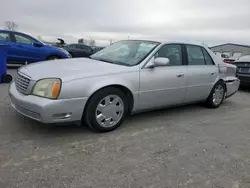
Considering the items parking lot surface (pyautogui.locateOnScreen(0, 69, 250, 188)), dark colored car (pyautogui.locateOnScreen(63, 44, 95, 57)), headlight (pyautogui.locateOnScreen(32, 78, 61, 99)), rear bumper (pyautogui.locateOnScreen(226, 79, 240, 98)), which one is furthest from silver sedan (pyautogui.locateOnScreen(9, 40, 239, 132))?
dark colored car (pyautogui.locateOnScreen(63, 44, 95, 57))

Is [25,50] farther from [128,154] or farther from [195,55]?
[128,154]

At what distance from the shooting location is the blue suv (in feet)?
29.6

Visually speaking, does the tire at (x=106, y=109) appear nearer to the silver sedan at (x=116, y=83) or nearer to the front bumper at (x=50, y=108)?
the silver sedan at (x=116, y=83)

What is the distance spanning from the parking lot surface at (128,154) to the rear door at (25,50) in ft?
16.5

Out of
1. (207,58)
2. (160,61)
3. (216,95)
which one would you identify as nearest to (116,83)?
(160,61)

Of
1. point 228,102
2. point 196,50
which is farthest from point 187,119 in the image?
point 228,102

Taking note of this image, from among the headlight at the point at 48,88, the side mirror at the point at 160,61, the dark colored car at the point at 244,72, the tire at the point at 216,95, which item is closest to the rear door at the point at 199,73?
the tire at the point at 216,95

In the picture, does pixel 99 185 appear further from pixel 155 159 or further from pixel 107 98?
pixel 107 98

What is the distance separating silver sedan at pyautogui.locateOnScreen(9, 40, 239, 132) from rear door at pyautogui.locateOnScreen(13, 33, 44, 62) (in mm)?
5210

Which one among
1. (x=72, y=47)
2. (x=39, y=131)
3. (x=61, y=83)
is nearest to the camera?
(x=61, y=83)

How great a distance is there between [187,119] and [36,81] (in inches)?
112

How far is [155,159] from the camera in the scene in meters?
3.10

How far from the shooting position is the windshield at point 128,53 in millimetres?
4273

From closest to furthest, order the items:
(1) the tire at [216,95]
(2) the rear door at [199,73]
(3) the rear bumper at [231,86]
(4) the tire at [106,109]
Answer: (4) the tire at [106,109] < (2) the rear door at [199,73] < (1) the tire at [216,95] < (3) the rear bumper at [231,86]
